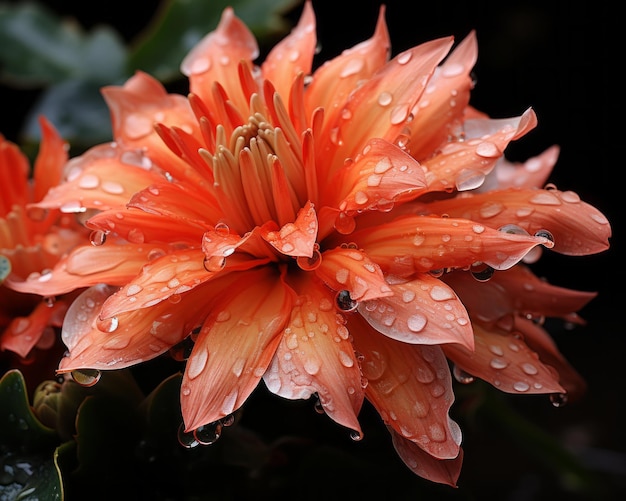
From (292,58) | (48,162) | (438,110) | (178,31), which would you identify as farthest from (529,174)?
(178,31)

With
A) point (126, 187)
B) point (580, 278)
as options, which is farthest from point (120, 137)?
point (580, 278)

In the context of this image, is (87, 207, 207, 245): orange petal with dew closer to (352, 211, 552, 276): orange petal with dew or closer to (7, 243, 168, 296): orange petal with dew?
(7, 243, 168, 296): orange petal with dew

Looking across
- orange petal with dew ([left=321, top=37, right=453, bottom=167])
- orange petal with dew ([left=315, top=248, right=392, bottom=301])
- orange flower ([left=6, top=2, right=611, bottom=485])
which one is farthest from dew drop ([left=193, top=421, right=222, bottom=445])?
orange petal with dew ([left=321, top=37, right=453, bottom=167])

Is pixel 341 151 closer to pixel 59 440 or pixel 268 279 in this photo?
pixel 268 279

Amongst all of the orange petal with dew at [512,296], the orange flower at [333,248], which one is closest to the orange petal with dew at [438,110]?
the orange flower at [333,248]

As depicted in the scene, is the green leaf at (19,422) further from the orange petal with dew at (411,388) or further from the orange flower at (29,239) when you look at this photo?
the orange petal with dew at (411,388)

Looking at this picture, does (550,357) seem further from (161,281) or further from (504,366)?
(161,281)
